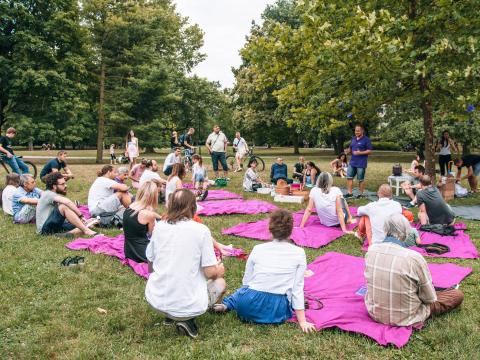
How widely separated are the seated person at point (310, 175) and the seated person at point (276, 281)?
32.7 feet

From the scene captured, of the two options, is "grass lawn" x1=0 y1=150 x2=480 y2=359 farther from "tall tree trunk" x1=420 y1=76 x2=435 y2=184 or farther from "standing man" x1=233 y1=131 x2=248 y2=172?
"standing man" x1=233 y1=131 x2=248 y2=172

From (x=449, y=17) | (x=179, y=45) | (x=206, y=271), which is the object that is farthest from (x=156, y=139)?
(x=206, y=271)

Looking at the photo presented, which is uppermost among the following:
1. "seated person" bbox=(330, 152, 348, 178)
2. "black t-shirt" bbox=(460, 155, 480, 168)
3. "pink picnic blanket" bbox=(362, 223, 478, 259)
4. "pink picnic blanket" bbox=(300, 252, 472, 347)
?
"black t-shirt" bbox=(460, 155, 480, 168)

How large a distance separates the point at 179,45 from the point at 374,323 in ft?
138

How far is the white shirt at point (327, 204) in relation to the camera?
8102mm

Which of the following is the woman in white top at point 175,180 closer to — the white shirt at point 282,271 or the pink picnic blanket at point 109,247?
the pink picnic blanket at point 109,247

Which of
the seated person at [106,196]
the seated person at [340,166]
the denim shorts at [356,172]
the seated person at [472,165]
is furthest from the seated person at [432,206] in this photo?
the seated person at [340,166]

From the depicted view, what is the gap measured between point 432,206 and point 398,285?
4.64m

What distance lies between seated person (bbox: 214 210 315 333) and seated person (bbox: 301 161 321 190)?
9.97 m

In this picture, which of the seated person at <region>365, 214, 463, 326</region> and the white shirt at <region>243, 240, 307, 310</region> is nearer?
the seated person at <region>365, 214, 463, 326</region>

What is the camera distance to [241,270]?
571cm

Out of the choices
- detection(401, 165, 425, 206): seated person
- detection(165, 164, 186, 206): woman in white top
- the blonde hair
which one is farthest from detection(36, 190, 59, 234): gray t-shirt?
detection(401, 165, 425, 206): seated person

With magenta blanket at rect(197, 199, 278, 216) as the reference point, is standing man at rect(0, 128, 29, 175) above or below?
above

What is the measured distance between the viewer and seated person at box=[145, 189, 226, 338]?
3.63 m
